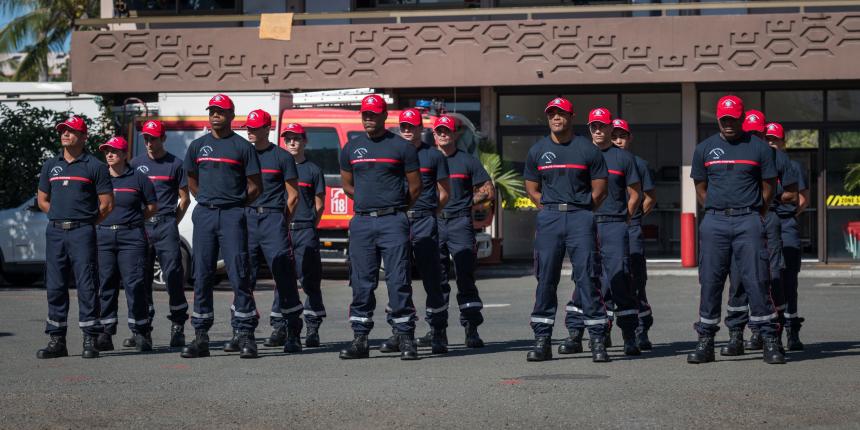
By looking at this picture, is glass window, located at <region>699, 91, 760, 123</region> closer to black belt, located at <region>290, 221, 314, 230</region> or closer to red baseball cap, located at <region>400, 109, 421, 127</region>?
black belt, located at <region>290, 221, 314, 230</region>

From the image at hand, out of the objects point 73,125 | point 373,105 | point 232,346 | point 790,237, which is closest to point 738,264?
point 790,237

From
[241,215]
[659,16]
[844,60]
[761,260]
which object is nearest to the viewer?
[761,260]

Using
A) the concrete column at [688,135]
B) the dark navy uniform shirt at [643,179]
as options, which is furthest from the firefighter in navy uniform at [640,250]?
the concrete column at [688,135]

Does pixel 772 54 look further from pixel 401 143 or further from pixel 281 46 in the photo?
pixel 401 143

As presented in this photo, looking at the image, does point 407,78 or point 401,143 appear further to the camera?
point 407,78

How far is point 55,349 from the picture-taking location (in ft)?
38.5

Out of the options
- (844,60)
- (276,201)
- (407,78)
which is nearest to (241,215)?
(276,201)

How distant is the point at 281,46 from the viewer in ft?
89.9

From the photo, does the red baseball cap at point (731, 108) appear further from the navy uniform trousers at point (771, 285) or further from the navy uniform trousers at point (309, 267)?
the navy uniform trousers at point (309, 267)

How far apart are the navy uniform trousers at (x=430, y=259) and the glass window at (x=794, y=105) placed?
16.9 metres

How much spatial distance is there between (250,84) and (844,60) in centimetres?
1124

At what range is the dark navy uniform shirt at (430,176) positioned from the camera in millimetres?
11930

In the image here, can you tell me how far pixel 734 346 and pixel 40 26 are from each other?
36.2 meters

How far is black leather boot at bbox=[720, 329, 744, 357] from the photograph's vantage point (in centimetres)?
1138
